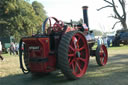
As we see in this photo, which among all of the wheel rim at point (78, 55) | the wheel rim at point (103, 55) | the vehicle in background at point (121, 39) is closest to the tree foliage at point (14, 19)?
the vehicle in background at point (121, 39)

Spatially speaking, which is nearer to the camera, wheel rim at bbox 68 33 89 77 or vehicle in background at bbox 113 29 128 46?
wheel rim at bbox 68 33 89 77

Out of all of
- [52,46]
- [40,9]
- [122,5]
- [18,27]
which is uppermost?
[40,9]

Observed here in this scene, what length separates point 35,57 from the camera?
4.28 m

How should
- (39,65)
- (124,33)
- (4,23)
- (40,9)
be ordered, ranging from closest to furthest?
(39,65)
(124,33)
(4,23)
(40,9)

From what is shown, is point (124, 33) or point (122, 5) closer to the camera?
point (124, 33)

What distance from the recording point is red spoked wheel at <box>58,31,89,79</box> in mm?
3938

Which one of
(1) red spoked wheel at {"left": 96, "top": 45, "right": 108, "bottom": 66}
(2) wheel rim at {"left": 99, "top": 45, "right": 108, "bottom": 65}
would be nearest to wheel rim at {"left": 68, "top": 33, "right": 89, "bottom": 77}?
(1) red spoked wheel at {"left": 96, "top": 45, "right": 108, "bottom": 66}

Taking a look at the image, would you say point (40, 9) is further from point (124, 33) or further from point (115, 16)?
point (124, 33)

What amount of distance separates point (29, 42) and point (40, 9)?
50.6m

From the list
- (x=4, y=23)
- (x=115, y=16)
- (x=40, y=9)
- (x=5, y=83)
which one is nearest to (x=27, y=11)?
(x=4, y=23)

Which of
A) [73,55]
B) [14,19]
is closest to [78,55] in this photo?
[73,55]

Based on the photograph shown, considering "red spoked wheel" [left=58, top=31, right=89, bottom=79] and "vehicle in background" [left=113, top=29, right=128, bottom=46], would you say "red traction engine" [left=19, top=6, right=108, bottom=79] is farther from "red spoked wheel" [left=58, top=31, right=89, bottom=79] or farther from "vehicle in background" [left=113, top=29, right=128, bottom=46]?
"vehicle in background" [left=113, top=29, right=128, bottom=46]

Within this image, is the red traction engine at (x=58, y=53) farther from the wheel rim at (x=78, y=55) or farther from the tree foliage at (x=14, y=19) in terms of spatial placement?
the tree foliage at (x=14, y=19)

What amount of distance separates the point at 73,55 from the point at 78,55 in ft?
0.57
